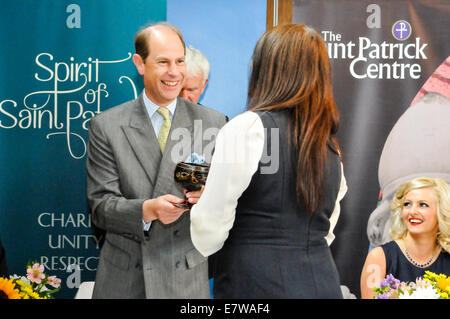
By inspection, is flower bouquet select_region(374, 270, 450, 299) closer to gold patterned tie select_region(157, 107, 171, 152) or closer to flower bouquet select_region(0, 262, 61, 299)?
gold patterned tie select_region(157, 107, 171, 152)

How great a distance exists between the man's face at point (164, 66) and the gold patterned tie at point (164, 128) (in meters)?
0.05

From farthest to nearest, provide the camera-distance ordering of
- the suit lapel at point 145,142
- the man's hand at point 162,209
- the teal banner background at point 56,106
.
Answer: the teal banner background at point 56,106 < the suit lapel at point 145,142 < the man's hand at point 162,209

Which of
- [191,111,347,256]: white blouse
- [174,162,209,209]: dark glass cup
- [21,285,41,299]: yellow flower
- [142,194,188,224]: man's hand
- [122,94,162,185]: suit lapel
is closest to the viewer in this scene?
[191,111,347,256]: white blouse

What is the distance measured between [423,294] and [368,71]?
5.22 ft

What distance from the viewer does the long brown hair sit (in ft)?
5.57

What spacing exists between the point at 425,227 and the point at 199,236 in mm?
2084

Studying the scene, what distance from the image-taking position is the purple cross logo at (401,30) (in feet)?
11.5

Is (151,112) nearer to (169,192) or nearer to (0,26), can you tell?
(169,192)

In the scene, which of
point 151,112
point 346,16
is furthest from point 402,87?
point 151,112

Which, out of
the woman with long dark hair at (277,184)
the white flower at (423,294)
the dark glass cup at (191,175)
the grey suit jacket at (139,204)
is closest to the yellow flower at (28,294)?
the grey suit jacket at (139,204)

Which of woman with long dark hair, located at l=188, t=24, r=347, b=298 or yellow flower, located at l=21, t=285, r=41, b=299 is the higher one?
woman with long dark hair, located at l=188, t=24, r=347, b=298

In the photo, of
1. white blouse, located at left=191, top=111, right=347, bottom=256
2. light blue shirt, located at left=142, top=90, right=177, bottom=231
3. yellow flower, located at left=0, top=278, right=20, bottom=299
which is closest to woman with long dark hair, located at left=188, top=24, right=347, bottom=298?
white blouse, located at left=191, top=111, right=347, bottom=256

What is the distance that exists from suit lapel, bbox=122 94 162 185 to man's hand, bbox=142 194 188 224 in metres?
0.23

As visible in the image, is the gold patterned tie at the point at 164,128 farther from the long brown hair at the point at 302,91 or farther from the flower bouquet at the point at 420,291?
the flower bouquet at the point at 420,291
